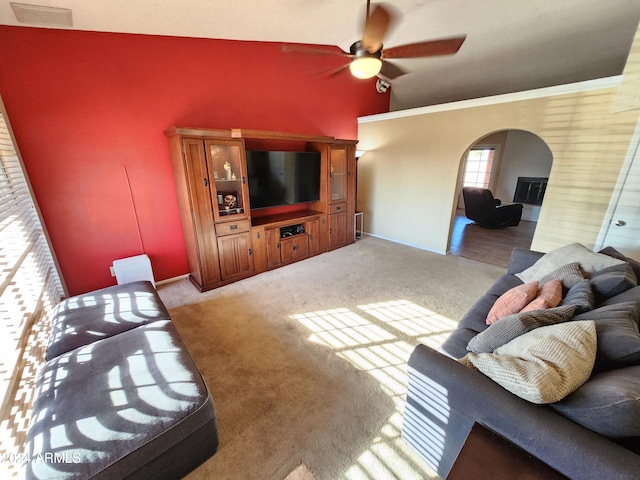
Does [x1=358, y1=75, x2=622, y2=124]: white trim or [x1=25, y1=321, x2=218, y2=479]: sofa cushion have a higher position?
[x1=358, y1=75, x2=622, y2=124]: white trim

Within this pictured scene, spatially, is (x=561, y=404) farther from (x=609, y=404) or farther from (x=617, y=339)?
(x=617, y=339)

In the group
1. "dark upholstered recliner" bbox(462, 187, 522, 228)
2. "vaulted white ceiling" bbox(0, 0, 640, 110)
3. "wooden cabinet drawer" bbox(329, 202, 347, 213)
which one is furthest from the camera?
"dark upholstered recliner" bbox(462, 187, 522, 228)

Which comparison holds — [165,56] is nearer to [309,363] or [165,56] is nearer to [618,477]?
[309,363]

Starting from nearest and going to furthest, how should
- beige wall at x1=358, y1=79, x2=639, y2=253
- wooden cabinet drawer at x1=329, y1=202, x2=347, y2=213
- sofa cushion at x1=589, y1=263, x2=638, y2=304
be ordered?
sofa cushion at x1=589, y1=263, x2=638, y2=304, beige wall at x1=358, y1=79, x2=639, y2=253, wooden cabinet drawer at x1=329, y1=202, x2=347, y2=213

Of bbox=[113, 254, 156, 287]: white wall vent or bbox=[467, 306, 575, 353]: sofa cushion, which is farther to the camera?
bbox=[113, 254, 156, 287]: white wall vent

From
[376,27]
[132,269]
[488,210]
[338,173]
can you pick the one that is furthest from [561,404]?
[488,210]

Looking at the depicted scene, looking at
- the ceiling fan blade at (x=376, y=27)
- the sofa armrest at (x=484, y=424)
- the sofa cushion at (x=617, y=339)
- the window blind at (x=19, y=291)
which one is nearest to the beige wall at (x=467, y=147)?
the ceiling fan blade at (x=376, y=27)

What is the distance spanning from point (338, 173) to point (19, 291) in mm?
3764

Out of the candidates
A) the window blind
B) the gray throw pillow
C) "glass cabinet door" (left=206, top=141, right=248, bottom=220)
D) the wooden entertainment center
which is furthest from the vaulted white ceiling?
the gray throw pillow

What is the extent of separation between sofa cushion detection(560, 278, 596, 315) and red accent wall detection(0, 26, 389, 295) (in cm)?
372

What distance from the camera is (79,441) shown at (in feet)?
3.52

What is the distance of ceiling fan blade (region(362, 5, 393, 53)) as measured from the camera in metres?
1.68

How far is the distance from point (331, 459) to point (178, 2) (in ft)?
11.6

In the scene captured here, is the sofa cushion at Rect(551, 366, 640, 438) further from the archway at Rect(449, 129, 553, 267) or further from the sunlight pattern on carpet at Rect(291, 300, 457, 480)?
the archway at Rect(449, 129, 553, 267)
